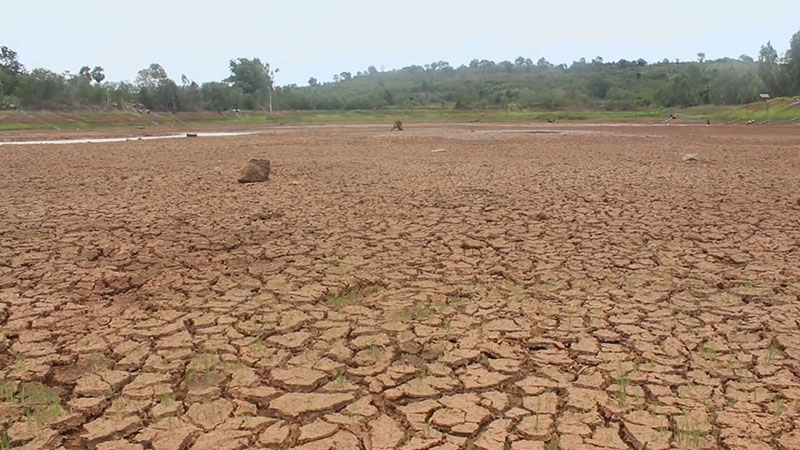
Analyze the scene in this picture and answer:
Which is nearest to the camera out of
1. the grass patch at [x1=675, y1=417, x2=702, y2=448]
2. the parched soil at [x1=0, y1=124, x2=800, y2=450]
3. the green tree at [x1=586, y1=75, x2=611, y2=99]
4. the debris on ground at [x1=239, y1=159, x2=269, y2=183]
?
the grass patch at [x1=675, y1=417, x2=702, y2=448]

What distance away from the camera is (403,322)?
3.61 meters

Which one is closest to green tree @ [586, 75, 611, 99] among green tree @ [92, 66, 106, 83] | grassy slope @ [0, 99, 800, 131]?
grassy slope @ [0, 99, 800, 131]

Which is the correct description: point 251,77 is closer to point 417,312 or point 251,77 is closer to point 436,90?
point 436,90

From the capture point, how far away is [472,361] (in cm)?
307

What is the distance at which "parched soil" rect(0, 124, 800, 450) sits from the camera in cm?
248

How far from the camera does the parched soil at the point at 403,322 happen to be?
2479mm

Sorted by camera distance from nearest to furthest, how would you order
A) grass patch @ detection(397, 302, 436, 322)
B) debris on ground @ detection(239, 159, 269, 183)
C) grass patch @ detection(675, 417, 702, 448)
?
grass patch @ detection(675, 417, 702, 448), grass patch @ detection(397, 302, 436, 322), debris on ground @ detection(239, 159, 269, 183)

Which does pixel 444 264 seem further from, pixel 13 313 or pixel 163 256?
pixel 13 313

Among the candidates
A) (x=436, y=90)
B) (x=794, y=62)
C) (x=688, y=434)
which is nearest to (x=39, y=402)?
(x=688, y=434)

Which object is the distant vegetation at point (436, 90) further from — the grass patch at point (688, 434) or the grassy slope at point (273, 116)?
the grass patch at point (688, 434)

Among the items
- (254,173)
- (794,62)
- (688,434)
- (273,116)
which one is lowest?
(688,434)

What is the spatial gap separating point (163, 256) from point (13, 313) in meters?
1.44

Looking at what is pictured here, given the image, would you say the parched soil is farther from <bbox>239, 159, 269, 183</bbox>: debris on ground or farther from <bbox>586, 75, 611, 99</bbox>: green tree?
<bbox>586, 75, 611, 99</bbox>: green tree

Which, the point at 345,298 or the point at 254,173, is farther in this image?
the point at 254,173
